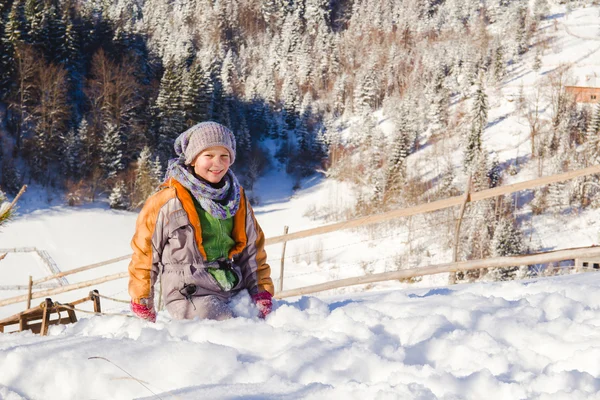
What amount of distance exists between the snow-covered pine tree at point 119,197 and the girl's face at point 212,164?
28207mm

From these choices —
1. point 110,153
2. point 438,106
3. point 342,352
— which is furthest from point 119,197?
point 438,106

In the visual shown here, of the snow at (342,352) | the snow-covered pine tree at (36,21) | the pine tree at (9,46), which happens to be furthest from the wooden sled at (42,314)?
the snow-covered pine tree at (36,21)

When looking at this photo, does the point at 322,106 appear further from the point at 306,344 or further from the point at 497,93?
the point at 306,344

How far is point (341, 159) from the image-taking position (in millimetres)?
42562

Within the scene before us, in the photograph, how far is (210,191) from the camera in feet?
9.13

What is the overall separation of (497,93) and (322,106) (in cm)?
1862

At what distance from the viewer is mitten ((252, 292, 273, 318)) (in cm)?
271

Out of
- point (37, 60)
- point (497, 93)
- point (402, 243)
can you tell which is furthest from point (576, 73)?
point (37, 60)

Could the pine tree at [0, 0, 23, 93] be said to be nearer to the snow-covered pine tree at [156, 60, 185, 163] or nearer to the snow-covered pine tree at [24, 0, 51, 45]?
Result: the snow-covered pine tree at [24, 0, 51, 45]

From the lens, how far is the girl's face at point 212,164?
2.85m

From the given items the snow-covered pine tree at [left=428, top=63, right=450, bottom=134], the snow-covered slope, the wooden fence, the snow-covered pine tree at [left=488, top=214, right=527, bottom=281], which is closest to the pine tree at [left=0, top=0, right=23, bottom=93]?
the snow-covered pine tree at [left=488, top=214, right=527, bottom=281]

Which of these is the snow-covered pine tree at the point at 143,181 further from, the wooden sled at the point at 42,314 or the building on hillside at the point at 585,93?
the building on hillside at the point at 585,93

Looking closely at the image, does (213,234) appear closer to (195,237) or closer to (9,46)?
(195,237)

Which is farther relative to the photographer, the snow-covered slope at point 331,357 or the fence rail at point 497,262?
the fence rail at point 497,262
